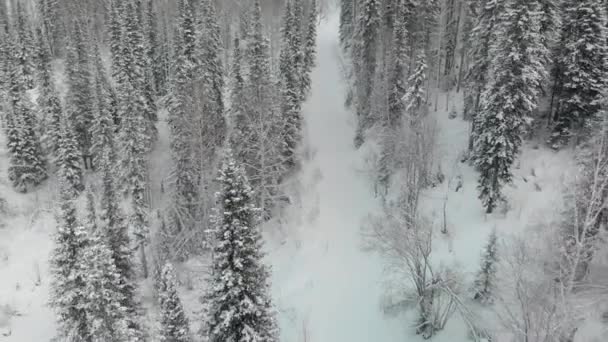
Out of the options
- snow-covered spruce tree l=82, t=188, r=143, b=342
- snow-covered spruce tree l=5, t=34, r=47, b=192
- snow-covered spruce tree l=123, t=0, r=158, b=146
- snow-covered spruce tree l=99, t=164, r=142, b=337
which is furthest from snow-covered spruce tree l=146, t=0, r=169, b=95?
snow-covered spruce tree l=82, t=188, r=143, b=342

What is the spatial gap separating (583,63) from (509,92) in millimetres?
8435

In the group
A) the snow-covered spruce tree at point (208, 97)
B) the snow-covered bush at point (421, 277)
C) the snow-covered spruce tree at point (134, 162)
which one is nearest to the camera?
the snow-covered bush at point (421, 277)

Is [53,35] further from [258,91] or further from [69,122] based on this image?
[258,91]

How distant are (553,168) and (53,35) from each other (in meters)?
72.4

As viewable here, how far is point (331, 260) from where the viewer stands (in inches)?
1431

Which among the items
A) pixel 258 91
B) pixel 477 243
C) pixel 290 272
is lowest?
pixel 290 272

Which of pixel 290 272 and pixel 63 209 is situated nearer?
pixel 63 209

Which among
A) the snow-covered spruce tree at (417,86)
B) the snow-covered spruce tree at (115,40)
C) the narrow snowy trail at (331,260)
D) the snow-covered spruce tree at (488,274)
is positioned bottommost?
the narrow snowy trail at (331,260)

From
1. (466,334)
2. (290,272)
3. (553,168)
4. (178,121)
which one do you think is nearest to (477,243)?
(466,334)

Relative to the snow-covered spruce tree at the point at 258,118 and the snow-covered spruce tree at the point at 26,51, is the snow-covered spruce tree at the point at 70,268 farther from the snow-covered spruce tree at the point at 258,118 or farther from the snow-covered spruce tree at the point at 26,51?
the snow-covered spruce tree at the point at 26,51

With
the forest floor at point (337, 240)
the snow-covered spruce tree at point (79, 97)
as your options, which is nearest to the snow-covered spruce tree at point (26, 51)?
the snow-covered spruce tree at point (79, 97)

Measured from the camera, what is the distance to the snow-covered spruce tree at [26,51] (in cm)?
6016

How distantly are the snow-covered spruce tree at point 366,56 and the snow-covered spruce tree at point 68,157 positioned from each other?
95.9ft

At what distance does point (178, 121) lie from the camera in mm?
Answer: 37250
